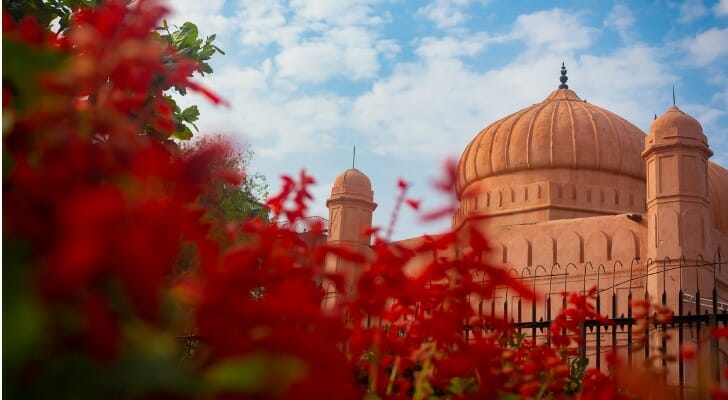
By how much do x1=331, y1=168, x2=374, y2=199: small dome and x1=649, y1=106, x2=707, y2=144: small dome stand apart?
4953 millimetres

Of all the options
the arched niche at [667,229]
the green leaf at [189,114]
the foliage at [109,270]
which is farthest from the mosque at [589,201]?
the foliage at [109,270]

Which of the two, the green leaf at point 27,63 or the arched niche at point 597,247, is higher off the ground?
the arched niche at point 597,247

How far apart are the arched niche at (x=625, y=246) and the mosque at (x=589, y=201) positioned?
0.05ft

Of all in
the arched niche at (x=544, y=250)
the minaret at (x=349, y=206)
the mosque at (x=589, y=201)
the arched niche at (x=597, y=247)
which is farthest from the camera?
the minaret at (x=349, y=206)

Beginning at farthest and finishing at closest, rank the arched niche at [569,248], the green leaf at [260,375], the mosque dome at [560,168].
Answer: the mosque dome at [560,168]
the arched niche at [569,248]
the green leaf at [260,375]

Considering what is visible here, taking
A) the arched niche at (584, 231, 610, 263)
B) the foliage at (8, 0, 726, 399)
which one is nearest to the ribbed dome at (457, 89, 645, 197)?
the arched niche at (584, 231, 610, 263)

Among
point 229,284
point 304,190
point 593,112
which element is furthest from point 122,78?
point 593,112

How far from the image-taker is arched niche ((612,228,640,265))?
42.5ft

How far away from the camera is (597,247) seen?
44.0ft

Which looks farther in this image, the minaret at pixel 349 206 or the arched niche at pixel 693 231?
the minaret at pixel 349 206

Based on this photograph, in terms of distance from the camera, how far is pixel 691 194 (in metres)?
→ 11.9

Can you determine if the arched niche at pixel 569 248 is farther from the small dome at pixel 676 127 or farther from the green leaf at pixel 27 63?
the green leaf at pixel 27 63

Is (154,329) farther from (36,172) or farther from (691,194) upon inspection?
(691,194)

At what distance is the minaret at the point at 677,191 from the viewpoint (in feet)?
38.6
